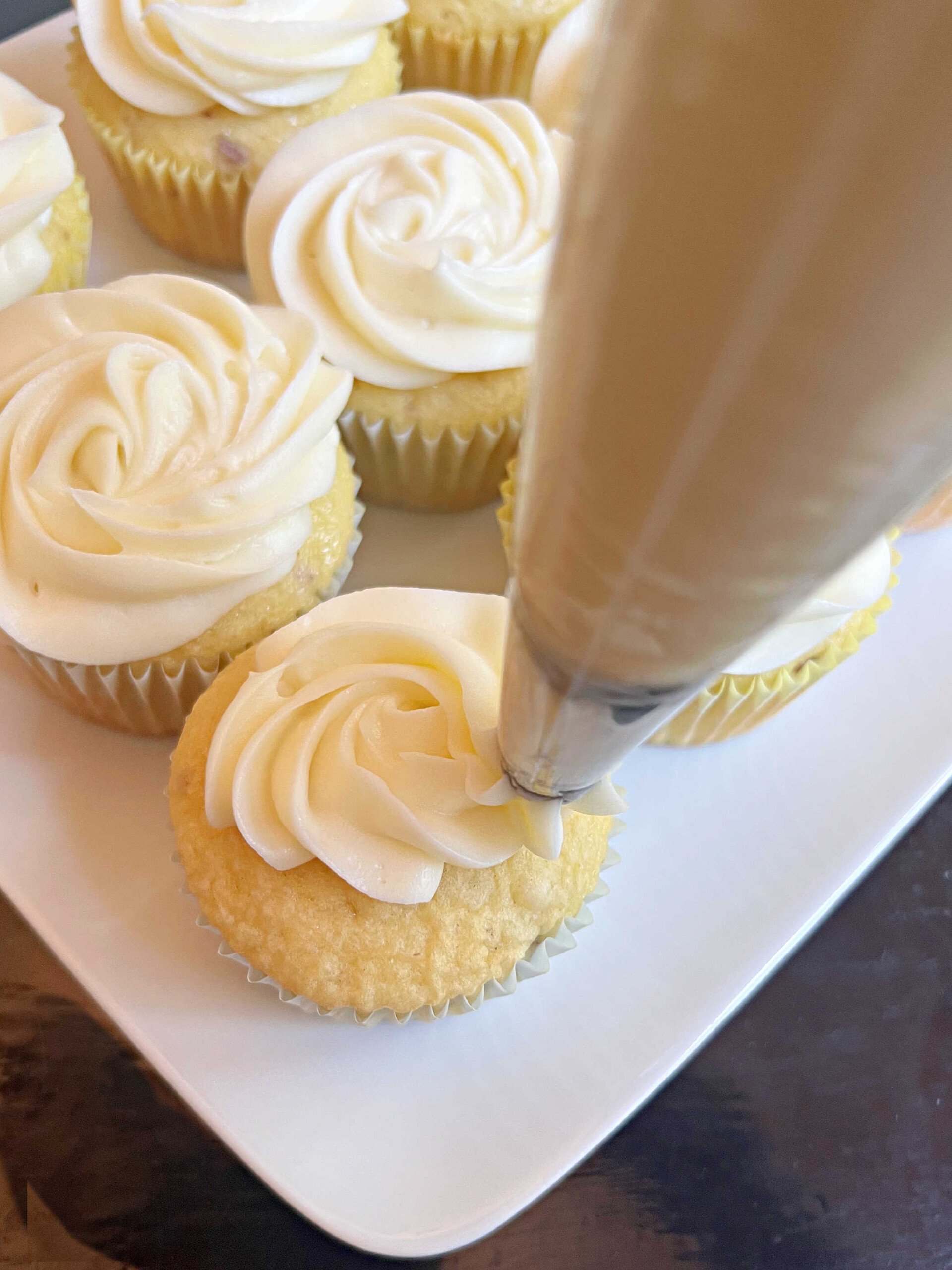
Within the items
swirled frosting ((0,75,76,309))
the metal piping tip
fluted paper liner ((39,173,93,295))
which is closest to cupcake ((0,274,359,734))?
swirled frosting ((0,75,76,309))

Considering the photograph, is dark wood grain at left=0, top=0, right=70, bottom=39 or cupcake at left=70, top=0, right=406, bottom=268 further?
dark wood grain at left=0, top=0, right=70, bottom=39

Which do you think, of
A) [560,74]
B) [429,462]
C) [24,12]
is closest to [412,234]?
[429,462]

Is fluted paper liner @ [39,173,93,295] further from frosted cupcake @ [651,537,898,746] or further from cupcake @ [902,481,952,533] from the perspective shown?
cupcake @ [902,481,952,533]

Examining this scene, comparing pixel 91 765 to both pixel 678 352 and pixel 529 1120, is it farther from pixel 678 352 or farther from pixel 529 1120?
pixel 678 352

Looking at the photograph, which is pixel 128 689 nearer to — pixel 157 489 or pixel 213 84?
pixel 157 489

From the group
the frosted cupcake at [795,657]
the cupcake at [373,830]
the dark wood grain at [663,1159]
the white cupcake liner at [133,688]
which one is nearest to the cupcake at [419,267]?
the white cupcake liner at [133,688]
